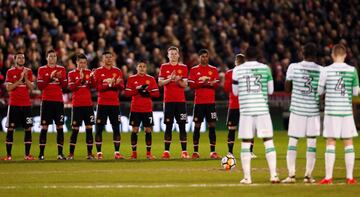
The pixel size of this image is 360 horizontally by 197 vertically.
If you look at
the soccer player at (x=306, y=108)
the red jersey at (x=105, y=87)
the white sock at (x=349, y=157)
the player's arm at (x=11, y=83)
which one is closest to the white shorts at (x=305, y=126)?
the soccer player at (x=306, y=108)

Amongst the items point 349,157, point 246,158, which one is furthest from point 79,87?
point 349,157

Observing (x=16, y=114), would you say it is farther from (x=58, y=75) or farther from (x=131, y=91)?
(x=131, y=91)

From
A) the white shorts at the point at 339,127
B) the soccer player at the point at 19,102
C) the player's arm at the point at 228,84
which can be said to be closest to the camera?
the white shorts at the point at 339,127

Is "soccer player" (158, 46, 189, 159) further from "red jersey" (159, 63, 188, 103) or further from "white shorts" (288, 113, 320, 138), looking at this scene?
"white shorts" (288, 113, 320, 138)

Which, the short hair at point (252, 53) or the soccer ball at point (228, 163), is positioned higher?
the short hair at point (252, 53)

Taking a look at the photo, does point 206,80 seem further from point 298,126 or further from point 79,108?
point 298,126

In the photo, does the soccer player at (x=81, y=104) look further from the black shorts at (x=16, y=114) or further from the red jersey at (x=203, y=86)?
the red jersey at (x=203, y=86)

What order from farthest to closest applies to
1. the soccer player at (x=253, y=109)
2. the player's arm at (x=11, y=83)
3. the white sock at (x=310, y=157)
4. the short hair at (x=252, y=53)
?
the player's arm at (x=11, y=83) < the white sock at (x=310, y=157) < the short hair at (x=252, y=53) < the soccer player at (x=253, y=109)

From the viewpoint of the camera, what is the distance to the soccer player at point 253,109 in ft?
53.2

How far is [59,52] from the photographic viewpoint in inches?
1209

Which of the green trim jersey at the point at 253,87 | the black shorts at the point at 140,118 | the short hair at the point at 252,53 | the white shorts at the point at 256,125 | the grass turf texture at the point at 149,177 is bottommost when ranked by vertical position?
the grass turf texture at the point at 149,177

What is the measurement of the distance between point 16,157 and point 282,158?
6.29 meters

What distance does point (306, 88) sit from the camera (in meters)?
16.5

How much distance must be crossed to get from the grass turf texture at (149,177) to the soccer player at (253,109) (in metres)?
0.46
